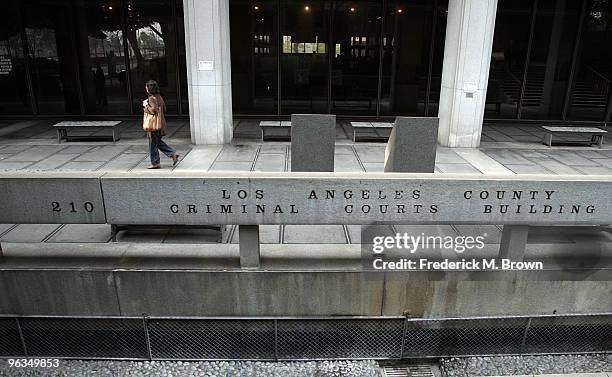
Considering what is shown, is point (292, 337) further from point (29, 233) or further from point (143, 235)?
point (29, 233)

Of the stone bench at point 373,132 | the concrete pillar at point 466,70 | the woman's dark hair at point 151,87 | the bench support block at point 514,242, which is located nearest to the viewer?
the bench support block at point 514,242

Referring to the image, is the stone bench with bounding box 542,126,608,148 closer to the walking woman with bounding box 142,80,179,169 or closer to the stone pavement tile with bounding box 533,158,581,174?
the stone pavement tile with bounding box 533,158,581,174

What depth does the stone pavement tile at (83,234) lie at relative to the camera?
20.6ft

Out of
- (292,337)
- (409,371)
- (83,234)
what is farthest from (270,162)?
(409,371)

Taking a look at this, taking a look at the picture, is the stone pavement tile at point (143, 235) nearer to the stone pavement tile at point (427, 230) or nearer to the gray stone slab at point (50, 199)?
the gray stone slab at point (50, 199)

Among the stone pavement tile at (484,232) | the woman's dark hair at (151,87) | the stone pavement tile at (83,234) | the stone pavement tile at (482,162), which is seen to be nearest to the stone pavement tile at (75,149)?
the woman's dark hair at (151,87)

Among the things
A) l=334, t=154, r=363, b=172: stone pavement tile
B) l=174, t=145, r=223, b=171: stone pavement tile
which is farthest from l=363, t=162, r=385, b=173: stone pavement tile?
l=174, t=145, r=223, b=171: stone pavement tile

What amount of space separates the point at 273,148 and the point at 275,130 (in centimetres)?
199

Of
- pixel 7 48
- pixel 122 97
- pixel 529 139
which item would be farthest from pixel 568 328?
pixel 7 48

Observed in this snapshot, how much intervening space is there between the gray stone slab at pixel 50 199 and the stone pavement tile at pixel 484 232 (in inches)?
193

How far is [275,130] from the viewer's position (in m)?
13.6

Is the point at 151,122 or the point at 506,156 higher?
the point at 151,122

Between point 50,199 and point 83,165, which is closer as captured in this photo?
point 50,199

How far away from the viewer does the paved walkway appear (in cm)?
639
